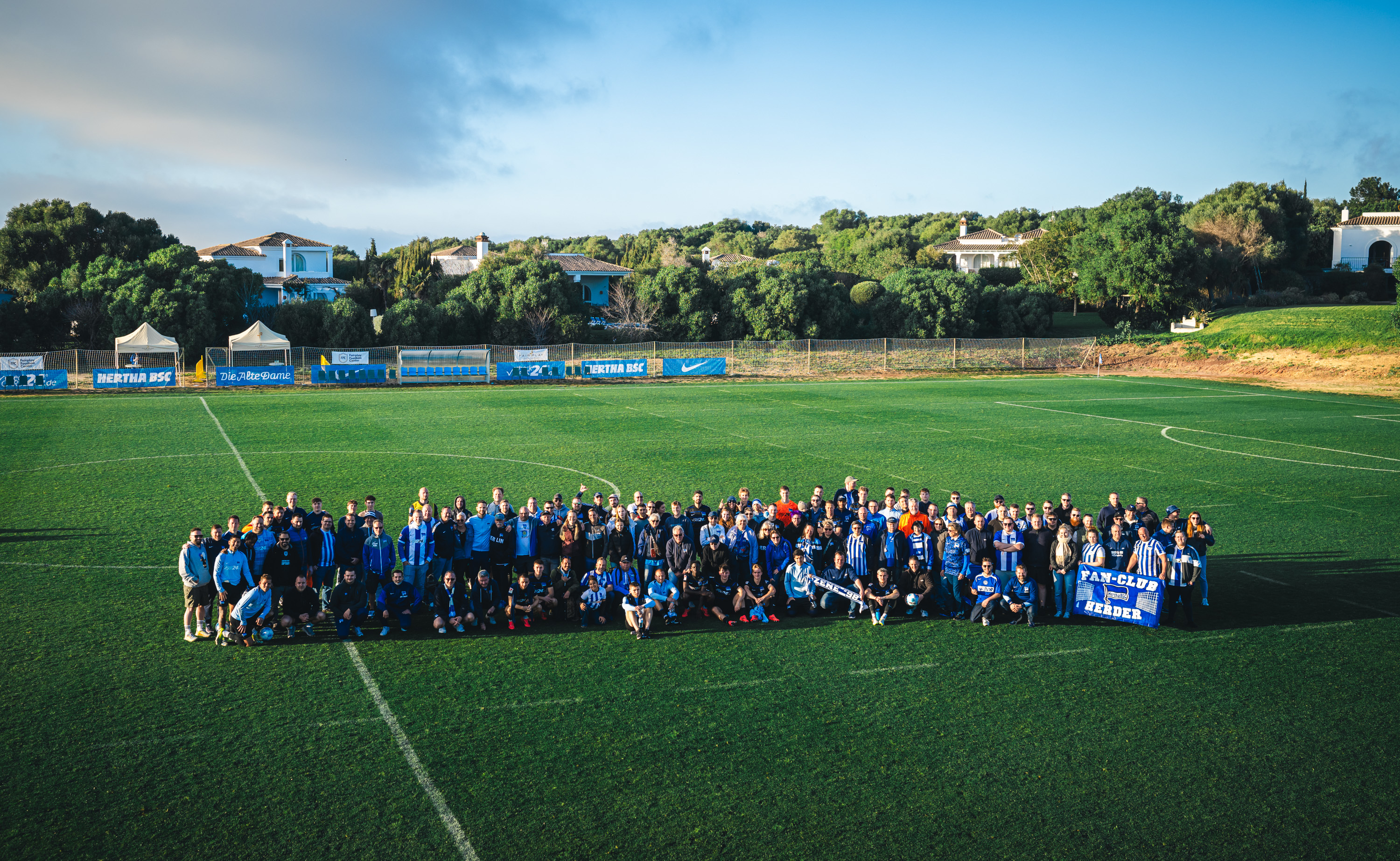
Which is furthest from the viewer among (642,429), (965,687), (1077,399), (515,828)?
(1077,399)

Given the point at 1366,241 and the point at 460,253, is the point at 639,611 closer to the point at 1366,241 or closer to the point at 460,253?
the point at 460,253

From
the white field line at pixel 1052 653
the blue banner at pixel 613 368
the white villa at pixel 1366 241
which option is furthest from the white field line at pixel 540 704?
the white villa at pixel 1366 241

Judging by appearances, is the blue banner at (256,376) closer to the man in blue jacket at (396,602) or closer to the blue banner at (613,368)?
the blue banner at (613,368)

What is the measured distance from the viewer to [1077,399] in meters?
39.7

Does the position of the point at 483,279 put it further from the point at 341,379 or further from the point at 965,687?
the point at 965,687

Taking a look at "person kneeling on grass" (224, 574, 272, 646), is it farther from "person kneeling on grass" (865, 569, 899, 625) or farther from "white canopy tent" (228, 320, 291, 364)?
"white canopy tent" (228, 320, 291, 364)

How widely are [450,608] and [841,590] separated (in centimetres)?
522

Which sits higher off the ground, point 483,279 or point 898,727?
point 483,279

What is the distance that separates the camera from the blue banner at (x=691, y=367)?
1962 inches

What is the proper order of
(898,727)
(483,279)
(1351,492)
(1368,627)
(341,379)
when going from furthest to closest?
(483,279), (341,379), (1351,492), (1368,627), (898,727)

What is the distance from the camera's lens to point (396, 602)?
12.0 metres

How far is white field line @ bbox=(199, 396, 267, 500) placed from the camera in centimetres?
2006

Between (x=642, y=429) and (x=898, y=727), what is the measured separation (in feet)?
70.5

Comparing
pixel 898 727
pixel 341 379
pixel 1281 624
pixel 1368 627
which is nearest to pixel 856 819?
pixel 898 727
